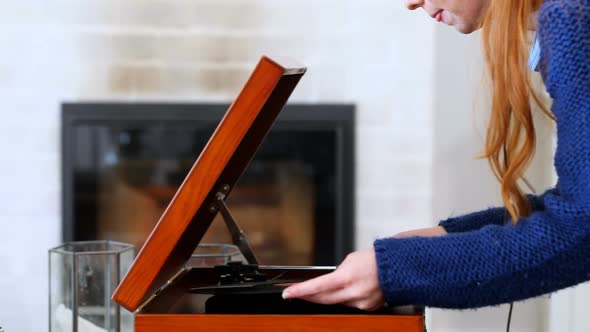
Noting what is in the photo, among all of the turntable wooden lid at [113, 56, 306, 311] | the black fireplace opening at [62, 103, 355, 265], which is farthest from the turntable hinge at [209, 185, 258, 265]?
the black fireplace opening at [62, 103, 355, 265]

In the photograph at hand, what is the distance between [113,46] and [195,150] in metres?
0.36

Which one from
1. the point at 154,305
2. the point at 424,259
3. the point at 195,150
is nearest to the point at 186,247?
the point at 154,305

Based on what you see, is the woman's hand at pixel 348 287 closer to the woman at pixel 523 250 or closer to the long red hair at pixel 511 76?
the woman at pixel 523 250

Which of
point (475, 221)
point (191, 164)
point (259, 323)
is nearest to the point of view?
point (259, 323)

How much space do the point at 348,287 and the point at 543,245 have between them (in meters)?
0.19

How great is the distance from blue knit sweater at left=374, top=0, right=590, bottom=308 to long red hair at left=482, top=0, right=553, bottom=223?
0.04m

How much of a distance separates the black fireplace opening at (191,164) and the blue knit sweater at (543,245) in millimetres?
1514

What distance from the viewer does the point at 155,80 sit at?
231cm

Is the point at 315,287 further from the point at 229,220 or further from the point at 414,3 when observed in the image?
the point at 414,3

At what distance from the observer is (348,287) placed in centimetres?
80

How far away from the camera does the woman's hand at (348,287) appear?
80 cm

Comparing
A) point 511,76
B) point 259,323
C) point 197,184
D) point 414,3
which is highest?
point 414,3

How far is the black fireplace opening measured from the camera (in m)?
2.31

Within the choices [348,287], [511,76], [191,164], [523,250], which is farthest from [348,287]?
[191,164]
